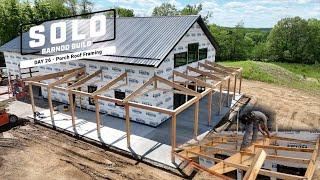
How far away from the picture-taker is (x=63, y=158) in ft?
45.8

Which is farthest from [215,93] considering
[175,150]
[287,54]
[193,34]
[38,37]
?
[287,54]

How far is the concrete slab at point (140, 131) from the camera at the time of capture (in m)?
14.5

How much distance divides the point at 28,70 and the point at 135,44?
12.0m

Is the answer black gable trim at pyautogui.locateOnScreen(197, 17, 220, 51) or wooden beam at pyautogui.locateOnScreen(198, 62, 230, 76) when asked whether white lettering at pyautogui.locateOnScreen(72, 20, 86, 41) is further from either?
wooden beam at pyautogui.locateOnScreen(198, 62, 230, 76)

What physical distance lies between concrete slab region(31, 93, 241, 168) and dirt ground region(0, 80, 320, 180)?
667 mm

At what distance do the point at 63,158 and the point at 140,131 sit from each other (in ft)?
15.7

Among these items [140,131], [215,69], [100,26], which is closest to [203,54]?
[215,69]

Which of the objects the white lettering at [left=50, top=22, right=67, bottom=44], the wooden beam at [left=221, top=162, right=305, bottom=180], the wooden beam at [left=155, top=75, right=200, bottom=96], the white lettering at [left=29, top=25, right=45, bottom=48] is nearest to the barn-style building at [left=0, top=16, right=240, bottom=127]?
the wooden beam at [left=155, top=75, right=200, bottom=96]

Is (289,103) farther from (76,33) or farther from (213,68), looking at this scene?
(76,33)

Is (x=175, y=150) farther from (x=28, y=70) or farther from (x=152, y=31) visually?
(x=28, y=70)

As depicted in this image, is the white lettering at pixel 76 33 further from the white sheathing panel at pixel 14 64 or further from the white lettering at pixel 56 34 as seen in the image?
the white sheathing panel at pixel 14 64

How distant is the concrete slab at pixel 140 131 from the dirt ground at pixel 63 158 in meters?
0.67

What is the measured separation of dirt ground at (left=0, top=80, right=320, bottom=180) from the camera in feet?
41.3

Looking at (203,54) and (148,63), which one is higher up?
(203,54)
